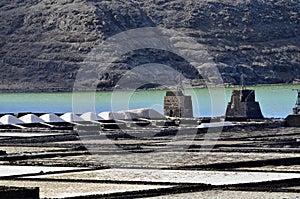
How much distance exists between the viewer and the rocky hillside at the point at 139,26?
507 feet

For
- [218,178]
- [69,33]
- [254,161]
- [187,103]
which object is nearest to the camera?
[218,178]

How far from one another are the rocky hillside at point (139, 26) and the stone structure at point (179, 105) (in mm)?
76932

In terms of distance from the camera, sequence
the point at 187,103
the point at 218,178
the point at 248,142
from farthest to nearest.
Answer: the point at 187,103, the point at 248,142, the point at 218,178

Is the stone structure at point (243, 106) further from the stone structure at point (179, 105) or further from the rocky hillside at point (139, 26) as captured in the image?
the rocky hillside at point (139, 26)

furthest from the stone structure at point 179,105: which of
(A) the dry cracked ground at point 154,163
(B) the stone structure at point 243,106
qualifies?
(A) the dry cracked ground at point 154,163

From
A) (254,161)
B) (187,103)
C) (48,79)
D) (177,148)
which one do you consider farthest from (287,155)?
(48,79)

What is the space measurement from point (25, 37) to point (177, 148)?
12209 cm

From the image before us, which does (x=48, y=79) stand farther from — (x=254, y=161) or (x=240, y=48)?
(x=254, y=161)

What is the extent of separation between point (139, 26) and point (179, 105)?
332 ft

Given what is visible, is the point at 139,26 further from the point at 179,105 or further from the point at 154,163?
the point at 154,163

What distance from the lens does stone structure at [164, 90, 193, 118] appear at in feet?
237

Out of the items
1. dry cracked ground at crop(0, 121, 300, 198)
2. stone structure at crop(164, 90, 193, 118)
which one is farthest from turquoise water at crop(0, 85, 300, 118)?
dry cracked ground at crop(0, 121, 300, 198)

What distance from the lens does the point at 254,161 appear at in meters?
40.1

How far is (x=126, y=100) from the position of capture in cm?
13075
